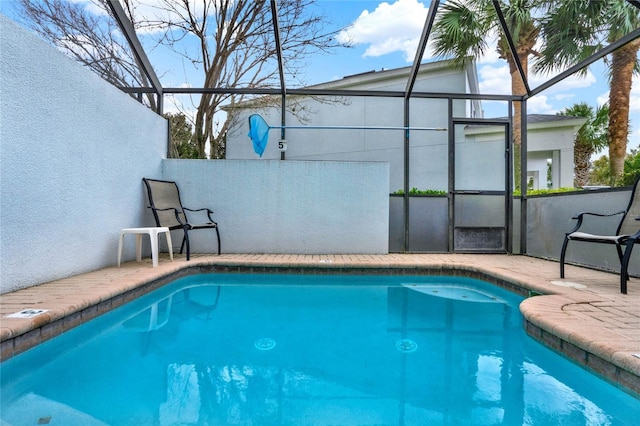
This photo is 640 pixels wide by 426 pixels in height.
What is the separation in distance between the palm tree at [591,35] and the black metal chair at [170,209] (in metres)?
6.36

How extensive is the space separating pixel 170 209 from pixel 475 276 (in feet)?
13.2

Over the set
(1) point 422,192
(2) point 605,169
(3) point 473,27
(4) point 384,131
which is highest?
(3) point 473,27

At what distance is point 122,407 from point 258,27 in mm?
7443

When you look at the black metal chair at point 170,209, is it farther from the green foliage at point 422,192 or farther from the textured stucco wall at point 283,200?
the green foliage at point 422,192

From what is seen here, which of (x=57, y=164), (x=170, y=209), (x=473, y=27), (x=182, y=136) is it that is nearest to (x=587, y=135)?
(x=473, y=27)

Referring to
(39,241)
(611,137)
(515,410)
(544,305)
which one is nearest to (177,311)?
(39,241)

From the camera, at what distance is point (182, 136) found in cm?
853

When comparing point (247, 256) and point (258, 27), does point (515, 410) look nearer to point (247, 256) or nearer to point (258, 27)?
point (247, 256)

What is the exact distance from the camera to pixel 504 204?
5.81 meters

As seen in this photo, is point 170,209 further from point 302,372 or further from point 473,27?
point 473,27

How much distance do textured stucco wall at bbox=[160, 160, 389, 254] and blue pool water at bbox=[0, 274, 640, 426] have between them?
7.62 ft

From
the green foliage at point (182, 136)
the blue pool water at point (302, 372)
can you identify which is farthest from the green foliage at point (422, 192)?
the green foliage at point (182, 136)

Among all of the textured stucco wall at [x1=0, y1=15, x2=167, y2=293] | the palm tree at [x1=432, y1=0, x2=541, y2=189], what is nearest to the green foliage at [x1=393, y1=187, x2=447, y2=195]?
the palm tree at [x1=432, y1=0, x2=541, y2=189]

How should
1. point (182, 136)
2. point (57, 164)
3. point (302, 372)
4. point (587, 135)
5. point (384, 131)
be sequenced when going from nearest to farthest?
1. point (302, 372)
2. point (57, 164)
3. point (384, 131)
4. point (182, 136)
5. point (587, 135)
